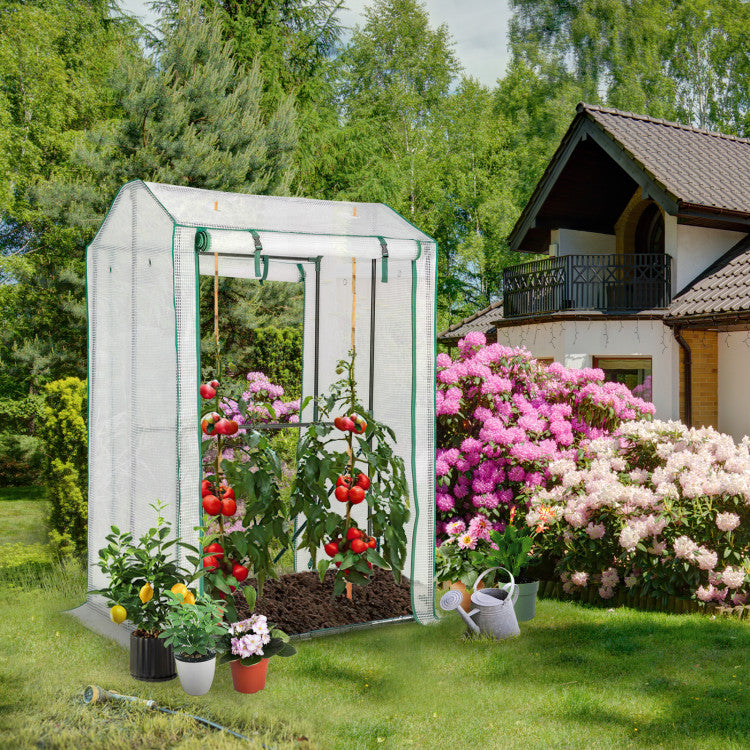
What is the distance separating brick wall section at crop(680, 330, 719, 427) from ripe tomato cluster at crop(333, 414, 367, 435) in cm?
919

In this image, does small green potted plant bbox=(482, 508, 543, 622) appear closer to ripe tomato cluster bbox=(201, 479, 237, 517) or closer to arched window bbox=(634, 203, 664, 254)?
ripe tomato cluster bbox=(201, 479, 237, 517)

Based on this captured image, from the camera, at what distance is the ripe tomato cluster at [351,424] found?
16.5ft

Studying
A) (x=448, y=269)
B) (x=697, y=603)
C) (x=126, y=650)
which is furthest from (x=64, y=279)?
(x=448, y=269)

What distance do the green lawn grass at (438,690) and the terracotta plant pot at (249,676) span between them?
7 cm

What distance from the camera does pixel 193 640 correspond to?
170 inches

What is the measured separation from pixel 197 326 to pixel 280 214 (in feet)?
4.78

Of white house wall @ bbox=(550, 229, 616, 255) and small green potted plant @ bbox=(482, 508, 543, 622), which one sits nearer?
small green potted plant @ bbox=(482, 508, 543, 622)

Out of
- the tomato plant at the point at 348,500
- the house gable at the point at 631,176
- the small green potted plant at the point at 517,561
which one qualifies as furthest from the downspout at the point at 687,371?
the tomato plant at the point at 348,500

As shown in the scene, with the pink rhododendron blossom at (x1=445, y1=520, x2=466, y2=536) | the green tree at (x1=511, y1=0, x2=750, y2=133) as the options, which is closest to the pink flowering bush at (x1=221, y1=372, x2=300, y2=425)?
the pink rhododendron blossom at (x1=445, y1=520, x2=466, y2=536)

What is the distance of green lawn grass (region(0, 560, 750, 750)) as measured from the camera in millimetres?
3807

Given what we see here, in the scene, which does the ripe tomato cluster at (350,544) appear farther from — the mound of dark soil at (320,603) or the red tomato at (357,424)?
the red tomato at (357,424)

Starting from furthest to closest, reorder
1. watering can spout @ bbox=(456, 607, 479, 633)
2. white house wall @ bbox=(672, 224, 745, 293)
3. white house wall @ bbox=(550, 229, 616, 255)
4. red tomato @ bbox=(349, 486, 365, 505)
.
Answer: white house wall @ bbox=(550, 229, 616, 255)
white house wall @ bbox=(672, 224, 745, 293)
watering can spout @ bbox=(456, 607, 479, 633)
red tomato @ bbox=(349, 486, 365, 505)

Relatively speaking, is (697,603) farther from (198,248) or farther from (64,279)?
(64,279)

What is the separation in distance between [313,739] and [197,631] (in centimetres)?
92
